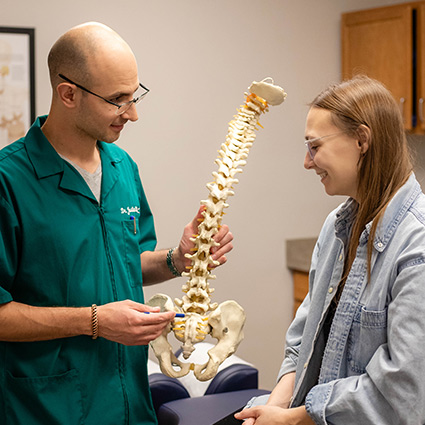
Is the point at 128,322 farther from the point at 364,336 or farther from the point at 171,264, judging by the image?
the point at 364,336

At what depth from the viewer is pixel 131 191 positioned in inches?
77.1

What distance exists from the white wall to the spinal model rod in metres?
1.78

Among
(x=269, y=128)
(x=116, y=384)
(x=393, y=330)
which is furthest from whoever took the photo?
(x=269, y=128)

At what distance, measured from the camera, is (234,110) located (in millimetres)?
3846

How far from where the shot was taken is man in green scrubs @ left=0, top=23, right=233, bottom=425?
64.7 inches

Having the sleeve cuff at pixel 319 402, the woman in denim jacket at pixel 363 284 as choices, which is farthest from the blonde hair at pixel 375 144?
the sleeve cuff at pixel 319 402

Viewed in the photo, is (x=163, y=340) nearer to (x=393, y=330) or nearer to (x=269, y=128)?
(x=393, y=330)

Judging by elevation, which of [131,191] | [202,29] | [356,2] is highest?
[356,2]

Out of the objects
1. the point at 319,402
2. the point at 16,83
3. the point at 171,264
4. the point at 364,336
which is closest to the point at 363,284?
the point at 364,336

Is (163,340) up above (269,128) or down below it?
below

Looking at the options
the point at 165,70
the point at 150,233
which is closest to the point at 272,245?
the point at 165,70

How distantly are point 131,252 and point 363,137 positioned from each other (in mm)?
736

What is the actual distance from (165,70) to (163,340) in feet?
7.10

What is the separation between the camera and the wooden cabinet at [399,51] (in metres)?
3.67
